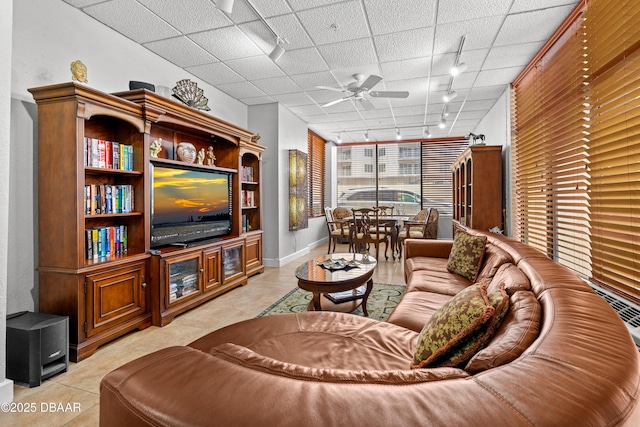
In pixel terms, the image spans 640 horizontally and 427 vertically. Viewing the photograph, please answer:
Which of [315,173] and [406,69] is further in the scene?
[315,173]

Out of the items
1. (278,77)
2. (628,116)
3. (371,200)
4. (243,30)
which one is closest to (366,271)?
(628,116)

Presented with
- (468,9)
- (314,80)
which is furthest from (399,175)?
(468,9)

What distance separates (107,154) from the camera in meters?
2.62

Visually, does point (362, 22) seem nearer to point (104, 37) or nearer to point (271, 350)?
point (104, 37)

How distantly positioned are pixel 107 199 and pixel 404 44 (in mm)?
3220

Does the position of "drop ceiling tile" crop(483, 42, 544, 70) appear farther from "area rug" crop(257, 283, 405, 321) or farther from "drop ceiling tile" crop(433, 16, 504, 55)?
"area rug" crop(257, 283, 405, 321)

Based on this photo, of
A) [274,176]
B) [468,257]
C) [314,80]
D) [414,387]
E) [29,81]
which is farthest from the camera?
[274,176]

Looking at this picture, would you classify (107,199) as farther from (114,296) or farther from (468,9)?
(468,9)

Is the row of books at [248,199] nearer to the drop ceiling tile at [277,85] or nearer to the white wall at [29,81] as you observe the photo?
the drop ceiling tile at [277,85]

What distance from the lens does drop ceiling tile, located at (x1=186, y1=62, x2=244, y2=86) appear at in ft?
12.5

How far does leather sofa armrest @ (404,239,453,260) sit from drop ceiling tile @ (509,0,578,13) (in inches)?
91.7

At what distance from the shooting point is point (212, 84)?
4.39m

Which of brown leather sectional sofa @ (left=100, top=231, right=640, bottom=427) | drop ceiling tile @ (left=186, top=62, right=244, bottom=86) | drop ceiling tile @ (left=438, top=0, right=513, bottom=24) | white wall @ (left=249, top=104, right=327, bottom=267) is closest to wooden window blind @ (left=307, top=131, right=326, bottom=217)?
white wall @ (left=249, top=104, right=327, bottom=267)

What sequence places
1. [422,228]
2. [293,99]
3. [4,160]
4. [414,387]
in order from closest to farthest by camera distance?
[414,387], [4,160], [293,99], [422,228]
